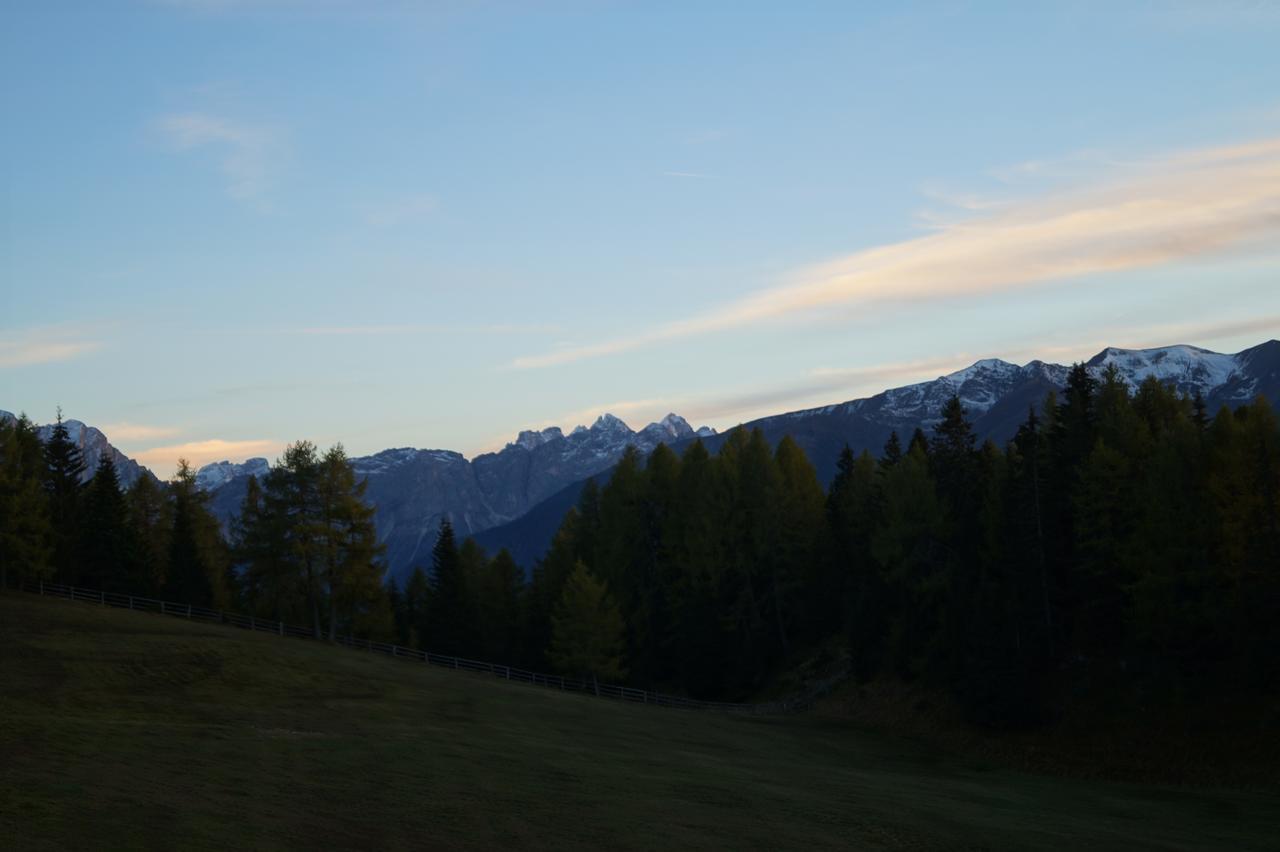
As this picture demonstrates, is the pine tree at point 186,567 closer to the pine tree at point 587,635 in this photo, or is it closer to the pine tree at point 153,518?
the pine tree at point 153,518

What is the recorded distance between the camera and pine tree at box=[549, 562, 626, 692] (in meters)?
78.3

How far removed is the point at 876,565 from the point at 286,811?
55619 millimetres

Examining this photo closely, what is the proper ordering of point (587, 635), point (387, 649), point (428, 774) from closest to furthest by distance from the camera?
point (428, 774)
point (587, 635)
point (387, 649)

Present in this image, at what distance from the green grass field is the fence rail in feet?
42.0

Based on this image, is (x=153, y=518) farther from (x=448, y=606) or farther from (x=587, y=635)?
(x=587, y=635)

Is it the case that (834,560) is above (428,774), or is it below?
above

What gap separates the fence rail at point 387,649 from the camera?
72.3 metres

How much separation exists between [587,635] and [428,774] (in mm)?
45328

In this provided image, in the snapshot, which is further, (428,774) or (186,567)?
(186,567)

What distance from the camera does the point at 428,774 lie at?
111ft

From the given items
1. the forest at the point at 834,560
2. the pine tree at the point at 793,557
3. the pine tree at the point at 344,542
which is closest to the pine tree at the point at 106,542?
the forest at the point at 834,560

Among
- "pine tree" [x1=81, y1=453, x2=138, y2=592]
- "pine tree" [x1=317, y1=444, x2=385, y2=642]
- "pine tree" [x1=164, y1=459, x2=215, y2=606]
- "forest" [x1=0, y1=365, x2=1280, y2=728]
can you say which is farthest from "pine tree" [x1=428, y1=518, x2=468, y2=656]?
"pine tree" [x1=81, y1=453, x2=138, y2=592]

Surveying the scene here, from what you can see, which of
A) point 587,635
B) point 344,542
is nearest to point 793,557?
point 587,635

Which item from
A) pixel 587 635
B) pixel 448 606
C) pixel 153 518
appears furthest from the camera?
pixel 153 518
